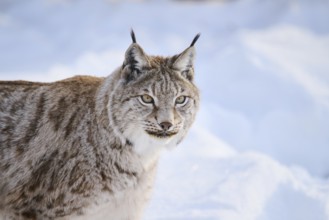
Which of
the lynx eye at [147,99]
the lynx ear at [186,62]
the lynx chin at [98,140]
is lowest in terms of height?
the lynx chin at [98,140]

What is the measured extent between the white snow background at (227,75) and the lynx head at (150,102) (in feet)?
4.03

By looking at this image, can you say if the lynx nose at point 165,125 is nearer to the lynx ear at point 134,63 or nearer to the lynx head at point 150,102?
the lynx head at point 150,102

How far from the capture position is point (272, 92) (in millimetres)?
8742

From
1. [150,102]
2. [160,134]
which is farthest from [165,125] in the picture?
[150,102]

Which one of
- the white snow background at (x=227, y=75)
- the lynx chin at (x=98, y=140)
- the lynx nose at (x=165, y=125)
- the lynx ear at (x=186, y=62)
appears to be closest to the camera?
the lynx nose at (x=165, y=125)

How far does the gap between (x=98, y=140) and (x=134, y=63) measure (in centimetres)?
59

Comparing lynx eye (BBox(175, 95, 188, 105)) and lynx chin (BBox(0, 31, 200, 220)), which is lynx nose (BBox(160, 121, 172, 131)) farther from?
lynx eye (BBox(175, 95, 188, 105))

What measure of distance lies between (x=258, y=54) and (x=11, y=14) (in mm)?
5333

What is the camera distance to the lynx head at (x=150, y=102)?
12.8ft

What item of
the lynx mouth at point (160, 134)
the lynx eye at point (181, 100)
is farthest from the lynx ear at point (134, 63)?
the lynx mouth at point (160, 134)

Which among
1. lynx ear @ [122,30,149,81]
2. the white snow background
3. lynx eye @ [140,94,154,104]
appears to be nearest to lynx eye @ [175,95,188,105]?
lynx eye @ [140,94,154,104]

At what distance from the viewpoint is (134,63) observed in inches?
161

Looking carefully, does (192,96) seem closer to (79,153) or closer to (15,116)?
(79,153)

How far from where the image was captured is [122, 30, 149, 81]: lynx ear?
13.2 feet
